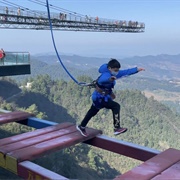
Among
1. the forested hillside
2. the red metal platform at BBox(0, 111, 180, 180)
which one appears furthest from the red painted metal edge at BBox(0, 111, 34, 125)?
the forested hillside

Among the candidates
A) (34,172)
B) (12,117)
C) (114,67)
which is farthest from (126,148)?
(12,117)

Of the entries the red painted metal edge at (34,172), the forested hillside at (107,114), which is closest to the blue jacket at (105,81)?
the red painted metal edge at (34,172)

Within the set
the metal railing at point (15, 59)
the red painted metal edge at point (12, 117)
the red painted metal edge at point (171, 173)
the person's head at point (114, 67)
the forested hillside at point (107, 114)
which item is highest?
the person's head at point (114, 67)

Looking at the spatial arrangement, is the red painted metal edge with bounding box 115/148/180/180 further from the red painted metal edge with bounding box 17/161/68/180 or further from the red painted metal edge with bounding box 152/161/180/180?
the red painted metal edge with bounding box 17/161/68/180

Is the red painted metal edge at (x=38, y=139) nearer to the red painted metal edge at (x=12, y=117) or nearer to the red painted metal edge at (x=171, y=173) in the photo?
the red painted metal edge at (x=12, y=117)

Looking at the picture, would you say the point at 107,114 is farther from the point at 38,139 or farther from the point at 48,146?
the point at 48,146

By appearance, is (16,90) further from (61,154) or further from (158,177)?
(158,177)
